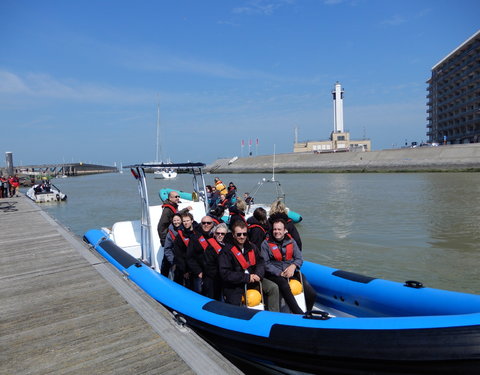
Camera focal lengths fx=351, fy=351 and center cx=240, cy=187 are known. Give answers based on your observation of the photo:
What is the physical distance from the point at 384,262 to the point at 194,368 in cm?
604

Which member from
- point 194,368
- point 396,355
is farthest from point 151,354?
point 396,355

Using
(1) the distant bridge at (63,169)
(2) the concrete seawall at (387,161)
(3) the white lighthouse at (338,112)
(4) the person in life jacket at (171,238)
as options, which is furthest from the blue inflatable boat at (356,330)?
(1) the distant bridge at (63,169)

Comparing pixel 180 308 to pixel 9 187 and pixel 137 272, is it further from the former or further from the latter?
pixel 9 187

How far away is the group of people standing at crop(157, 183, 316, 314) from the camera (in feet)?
10.9

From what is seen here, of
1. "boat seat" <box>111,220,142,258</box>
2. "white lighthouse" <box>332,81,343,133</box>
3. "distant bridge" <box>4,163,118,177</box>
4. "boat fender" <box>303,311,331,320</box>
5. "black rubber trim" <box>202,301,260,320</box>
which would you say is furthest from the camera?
"distant bridge" <box>4,163,118,177</box>

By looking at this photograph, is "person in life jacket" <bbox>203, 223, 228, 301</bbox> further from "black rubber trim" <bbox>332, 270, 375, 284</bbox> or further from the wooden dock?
"black rubber trim" <bbox>332, 270, 375, 284</bbox>

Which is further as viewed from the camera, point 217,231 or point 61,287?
point 61,287

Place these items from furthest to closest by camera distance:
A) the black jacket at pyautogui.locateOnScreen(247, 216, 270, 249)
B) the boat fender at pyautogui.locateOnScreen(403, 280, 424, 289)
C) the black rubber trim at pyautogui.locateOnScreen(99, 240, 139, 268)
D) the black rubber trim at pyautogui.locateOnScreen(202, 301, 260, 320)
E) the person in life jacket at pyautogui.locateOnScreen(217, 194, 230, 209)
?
the person in life jacket at pyautogui.locateOnScreen(217, 194, 230, 209)
the black rubber trim at pyautogui.locateOnScreen(99, 240, 139, 268)
the black jacket at pyautogui.locateOnScreen(247, 216, 270, 249)
the boat fender at pyautogui.locateOnScreen(403, 280, 424, 289)
the black rubber trim at pyautogui.locateOnScreen(202, 301, 260, 320)

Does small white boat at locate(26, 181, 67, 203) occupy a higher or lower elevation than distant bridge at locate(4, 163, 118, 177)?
lower

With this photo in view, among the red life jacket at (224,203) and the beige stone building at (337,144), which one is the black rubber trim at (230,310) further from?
the beige stone building at (337,144)

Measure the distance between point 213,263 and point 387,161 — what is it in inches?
1707

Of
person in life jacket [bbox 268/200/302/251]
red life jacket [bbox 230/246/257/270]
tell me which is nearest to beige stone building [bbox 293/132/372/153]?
person in life jacket [bbox 268/200/302/251]

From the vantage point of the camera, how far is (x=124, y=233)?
245 inches

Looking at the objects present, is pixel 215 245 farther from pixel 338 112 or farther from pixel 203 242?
pixel 338 112
